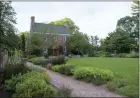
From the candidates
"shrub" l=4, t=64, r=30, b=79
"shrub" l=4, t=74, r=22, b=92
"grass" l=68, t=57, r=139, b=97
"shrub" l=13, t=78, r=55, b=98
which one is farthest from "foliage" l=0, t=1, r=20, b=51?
"shrub" l=13, t=78, r=55, b=98

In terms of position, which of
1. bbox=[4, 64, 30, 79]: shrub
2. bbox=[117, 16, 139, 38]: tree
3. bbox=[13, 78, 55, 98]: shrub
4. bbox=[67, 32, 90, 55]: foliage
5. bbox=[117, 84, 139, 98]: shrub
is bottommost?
bbox=[117, 84, 139, 98]: shrub

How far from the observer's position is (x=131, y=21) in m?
49.5

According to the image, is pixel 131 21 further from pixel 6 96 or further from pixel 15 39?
pixel 6 96

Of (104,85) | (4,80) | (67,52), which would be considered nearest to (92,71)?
(104,85)

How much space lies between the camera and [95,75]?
39.8ft

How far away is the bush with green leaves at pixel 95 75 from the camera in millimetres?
11298

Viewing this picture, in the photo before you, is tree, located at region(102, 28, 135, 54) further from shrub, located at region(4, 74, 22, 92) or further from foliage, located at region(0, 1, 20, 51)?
shrub, located at region(4, 74, 22, 92)

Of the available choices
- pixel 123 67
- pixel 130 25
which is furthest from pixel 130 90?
pixel 130 25

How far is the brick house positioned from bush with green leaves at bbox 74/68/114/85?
20.9 m

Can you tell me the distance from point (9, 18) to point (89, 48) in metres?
25.9

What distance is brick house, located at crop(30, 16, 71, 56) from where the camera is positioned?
35281mm

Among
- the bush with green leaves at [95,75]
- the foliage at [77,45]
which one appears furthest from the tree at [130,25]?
the bush with green leaves at [95,75]

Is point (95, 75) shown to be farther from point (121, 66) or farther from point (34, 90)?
point (121, 66)

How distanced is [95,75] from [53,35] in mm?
24771
